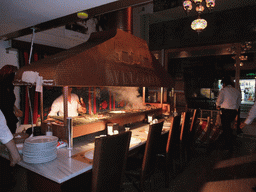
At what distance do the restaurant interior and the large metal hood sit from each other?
0.01m

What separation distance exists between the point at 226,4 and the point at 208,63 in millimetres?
2295

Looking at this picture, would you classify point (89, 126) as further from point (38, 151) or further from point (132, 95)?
point (132, 95)

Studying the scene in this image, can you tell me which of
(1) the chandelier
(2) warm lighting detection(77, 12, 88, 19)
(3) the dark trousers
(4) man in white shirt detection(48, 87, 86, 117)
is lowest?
(3) the dark trousers

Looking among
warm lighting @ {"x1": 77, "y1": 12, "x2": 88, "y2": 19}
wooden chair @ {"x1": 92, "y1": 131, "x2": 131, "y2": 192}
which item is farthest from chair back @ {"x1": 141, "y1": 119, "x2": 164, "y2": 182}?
warm lighting @ {"x1": 77, "y1": 12, "x2": 88, "y2": 19}

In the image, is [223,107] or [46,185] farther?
[223,107]

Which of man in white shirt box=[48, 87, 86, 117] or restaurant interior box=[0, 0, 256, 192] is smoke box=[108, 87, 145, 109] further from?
man in white shirt box=[48, 87, 86, 117]

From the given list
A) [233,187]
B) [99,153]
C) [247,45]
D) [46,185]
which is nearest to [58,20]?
[99,153]

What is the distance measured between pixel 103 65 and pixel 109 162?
1221mm

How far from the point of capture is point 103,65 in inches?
92.7

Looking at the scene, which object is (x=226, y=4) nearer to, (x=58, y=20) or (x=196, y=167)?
Answer: (x=196, y=167)

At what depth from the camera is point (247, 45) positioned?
555 cm

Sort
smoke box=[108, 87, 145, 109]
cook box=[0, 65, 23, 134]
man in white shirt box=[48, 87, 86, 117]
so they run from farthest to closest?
smoke box=[108, 87, 145, 109] < man in white shirt box=[48, 87, 86, 117] < cook box=[0, 65, 23, 134]

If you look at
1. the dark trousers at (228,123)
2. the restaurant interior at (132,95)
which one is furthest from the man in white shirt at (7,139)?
the dark trousers at (228,123)

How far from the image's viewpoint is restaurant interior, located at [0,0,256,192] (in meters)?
1.83
